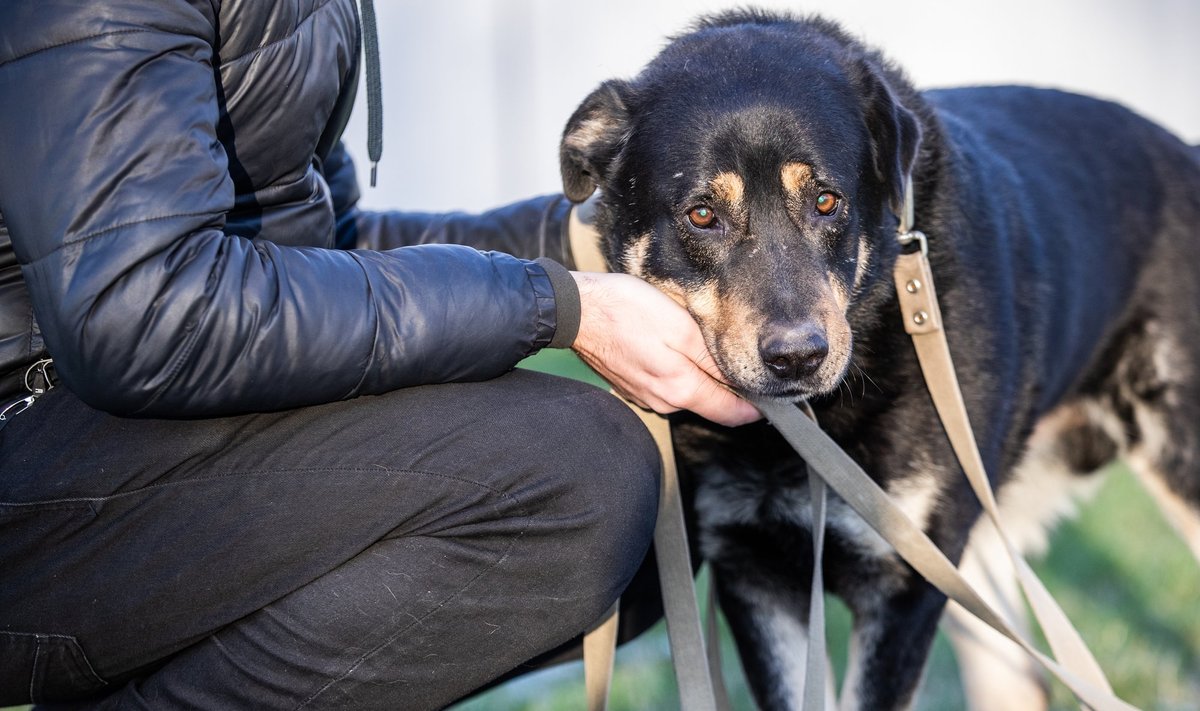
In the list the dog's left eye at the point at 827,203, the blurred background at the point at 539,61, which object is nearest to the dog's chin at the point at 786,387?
the dog's left eye at the point at 827,203

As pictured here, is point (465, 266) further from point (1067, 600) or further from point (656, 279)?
point (1067, 600)

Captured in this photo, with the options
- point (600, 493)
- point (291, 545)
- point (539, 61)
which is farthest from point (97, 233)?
point (539, 61)

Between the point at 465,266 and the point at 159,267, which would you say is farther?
the point at 465,266

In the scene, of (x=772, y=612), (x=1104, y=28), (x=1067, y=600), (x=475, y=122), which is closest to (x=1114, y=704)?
(x=772, y=612)

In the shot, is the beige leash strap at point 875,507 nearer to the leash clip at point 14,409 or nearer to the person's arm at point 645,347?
the person's arm at point 645,347

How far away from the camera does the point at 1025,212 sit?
2531 mm

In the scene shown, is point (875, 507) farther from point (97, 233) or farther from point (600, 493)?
point (97, 233)

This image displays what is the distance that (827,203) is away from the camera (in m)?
2.04

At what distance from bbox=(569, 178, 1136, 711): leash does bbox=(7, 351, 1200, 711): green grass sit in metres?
0.83

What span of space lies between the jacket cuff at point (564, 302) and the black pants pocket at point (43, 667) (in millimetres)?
804

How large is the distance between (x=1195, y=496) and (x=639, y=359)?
187 cm

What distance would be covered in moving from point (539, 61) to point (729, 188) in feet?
20.8

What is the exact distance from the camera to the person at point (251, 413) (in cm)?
133

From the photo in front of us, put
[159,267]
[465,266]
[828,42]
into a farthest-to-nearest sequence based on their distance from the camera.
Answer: [828,42], [465,266], [159,267]
